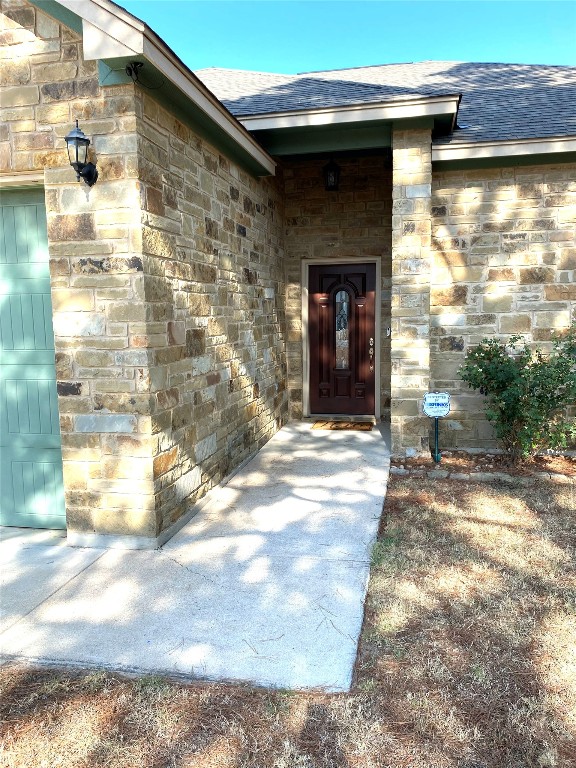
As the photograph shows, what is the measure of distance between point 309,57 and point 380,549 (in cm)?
1385

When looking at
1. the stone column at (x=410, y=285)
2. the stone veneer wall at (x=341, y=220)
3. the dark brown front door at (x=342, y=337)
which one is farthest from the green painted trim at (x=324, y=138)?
the dark brown front door at (x=342, y=337)

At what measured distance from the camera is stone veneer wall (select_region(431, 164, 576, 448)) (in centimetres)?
536

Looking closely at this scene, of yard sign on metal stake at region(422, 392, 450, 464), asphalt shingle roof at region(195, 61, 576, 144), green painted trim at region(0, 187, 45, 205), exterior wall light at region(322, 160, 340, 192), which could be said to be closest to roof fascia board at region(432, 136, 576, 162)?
asphalt shingle roof at region(195, 61, 576, 144)

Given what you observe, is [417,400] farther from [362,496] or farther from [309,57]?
[309,57]

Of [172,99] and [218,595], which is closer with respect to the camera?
[218,595]

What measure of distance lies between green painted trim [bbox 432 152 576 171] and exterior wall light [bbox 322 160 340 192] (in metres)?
1.22

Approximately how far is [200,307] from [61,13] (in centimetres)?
193

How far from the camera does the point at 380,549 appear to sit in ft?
11.3

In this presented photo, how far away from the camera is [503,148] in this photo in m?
5.08

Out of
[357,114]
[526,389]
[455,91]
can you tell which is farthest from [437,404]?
[455,91]

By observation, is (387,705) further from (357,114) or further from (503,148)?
(503,148)

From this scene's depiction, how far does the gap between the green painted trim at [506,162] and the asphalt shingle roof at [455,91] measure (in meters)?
0.19

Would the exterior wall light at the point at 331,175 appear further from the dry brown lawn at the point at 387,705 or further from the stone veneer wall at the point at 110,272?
the dry brown lawn at the point at 387,705

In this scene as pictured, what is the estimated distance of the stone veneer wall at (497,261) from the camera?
5359 mm
